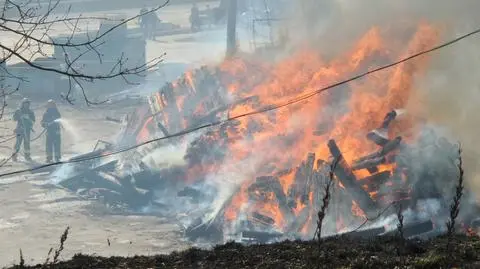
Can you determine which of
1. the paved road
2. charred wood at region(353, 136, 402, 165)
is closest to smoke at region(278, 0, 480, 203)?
charred wood at region(353, 136, 402, 165)

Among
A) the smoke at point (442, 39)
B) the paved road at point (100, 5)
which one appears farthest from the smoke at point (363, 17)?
the paved road at point (100, 5)

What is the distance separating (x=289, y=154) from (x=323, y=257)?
722 cm

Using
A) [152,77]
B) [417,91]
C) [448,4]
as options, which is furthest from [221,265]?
[152,77]

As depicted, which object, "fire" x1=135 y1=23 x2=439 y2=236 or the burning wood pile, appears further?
"fire" x1=135 y1=23 x2=439 y2=236

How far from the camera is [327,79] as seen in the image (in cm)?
1479

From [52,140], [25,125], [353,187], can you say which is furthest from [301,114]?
[25,125]

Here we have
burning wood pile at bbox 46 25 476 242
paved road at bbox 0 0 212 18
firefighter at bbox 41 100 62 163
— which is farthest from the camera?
paved road at bbox 0 0 212 18

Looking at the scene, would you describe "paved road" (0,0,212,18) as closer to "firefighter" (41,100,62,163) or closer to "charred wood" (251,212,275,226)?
"firefighter" (41,100,62,163)

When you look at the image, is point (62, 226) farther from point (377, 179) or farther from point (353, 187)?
A: point (377, 179)

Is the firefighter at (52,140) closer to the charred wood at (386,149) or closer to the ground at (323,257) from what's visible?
the charred wood at (386,149)

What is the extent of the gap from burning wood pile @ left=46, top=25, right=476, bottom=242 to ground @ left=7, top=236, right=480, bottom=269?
2.48 meters

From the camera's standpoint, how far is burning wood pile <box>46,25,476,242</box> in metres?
10.7

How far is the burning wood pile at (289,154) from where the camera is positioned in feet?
35.0

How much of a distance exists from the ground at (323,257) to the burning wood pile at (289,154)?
2.48m
